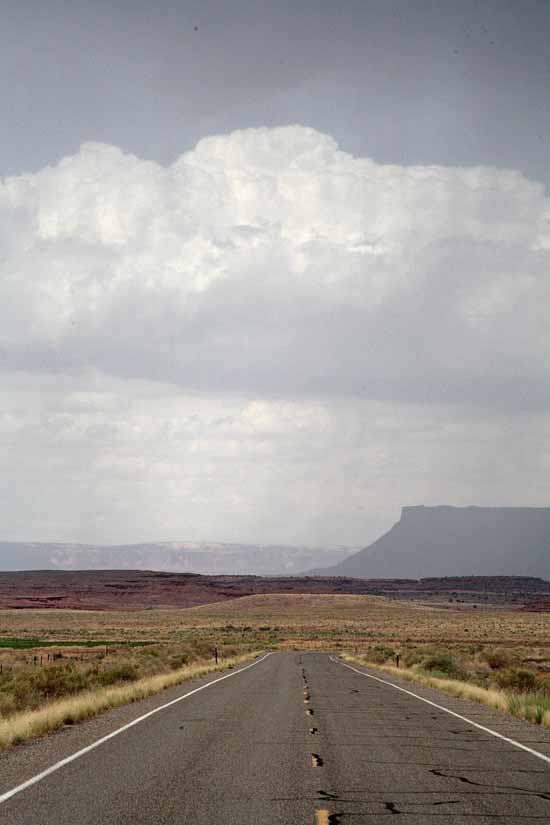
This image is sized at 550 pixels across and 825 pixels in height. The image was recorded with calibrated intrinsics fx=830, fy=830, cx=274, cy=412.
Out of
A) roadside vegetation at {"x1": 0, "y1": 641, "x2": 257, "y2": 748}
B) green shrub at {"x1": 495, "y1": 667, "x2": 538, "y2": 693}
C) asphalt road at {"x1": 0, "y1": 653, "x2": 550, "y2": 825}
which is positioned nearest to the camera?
asphalt road at {"x1": 0, "y1": 653, "x2": 550, "y2": 825}

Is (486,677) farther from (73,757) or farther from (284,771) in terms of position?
(73,757)

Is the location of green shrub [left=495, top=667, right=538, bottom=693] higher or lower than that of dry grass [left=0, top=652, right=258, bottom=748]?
lower

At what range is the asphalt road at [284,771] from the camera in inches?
335

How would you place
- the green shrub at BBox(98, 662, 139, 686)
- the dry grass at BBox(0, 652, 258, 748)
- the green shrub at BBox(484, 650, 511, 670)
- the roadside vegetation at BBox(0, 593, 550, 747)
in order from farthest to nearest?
the green shrub at BBox(484, 650, 511, 670) → the green shrub at BBox(98, 662, 139, 686) → the roadside vegetation at BBox(0, 593, 550, 747) → the dry grass at BBox(0, 652, 258, 748)

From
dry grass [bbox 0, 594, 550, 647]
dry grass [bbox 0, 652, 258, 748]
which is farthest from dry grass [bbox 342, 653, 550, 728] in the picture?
dry grass [bbox 0, 594, 550, 647]

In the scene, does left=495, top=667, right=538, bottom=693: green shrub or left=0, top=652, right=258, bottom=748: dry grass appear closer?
left=0, top=652, right=258, bottom=748: dry grass

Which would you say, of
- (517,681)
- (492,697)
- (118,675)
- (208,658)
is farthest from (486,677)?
(208,658)

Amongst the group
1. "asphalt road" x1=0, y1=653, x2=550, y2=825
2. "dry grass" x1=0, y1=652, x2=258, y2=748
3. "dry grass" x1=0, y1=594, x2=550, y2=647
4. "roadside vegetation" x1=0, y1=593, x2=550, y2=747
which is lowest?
"dry grass" x1=0, y1=594, x2=550, y2=647

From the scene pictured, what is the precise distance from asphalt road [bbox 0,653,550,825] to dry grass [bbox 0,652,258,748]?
1.95 feet

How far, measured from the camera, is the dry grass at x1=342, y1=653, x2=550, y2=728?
18703 mm

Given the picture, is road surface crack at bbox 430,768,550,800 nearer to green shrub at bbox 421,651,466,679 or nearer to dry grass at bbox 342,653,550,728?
dry grass at bbox 342,653,550,728

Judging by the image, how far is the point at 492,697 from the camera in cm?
2288

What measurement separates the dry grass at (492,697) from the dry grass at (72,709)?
9026 millimetres

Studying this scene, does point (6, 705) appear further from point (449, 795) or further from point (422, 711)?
point (449, 795)
